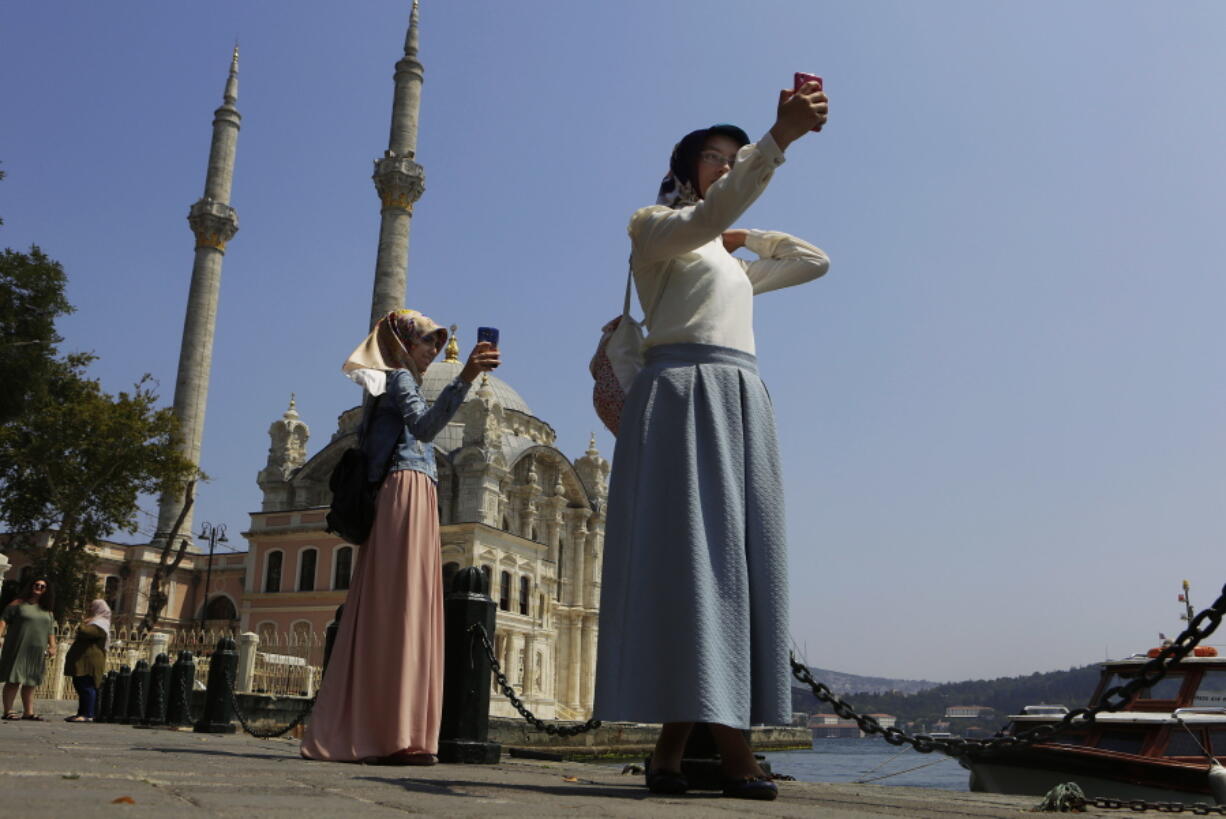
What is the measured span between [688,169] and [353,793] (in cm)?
240

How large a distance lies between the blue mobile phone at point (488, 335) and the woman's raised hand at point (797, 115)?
1.49m

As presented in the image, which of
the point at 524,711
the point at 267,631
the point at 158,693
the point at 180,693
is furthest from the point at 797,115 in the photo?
the point at 267,631

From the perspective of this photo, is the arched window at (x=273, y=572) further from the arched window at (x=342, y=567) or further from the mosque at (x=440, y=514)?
the arched window at (x=342, y=567)

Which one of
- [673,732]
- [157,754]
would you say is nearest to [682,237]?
[673,732]

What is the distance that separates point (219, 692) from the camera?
8.15 meters

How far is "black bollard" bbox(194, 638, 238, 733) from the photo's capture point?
8.09 meters

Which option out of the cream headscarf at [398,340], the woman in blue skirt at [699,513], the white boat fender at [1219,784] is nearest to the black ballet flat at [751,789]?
the woman in blue skirt at [699,513]

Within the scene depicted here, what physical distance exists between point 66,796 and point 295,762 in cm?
213

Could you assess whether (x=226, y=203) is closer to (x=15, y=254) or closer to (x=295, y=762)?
(x=15, y=254)

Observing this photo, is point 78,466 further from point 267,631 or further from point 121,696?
point 121,696

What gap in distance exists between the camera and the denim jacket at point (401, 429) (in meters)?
4.68

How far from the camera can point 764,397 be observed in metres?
3.64

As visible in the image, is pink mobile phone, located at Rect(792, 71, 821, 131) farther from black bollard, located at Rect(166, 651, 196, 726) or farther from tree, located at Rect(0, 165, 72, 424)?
tree, located at Rect(0, 165, 72, 424)

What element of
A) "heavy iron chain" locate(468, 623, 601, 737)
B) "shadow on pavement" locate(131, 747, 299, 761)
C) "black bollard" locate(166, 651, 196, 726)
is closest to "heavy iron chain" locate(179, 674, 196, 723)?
"black bollard" locate(166, 651, 196, 726)
